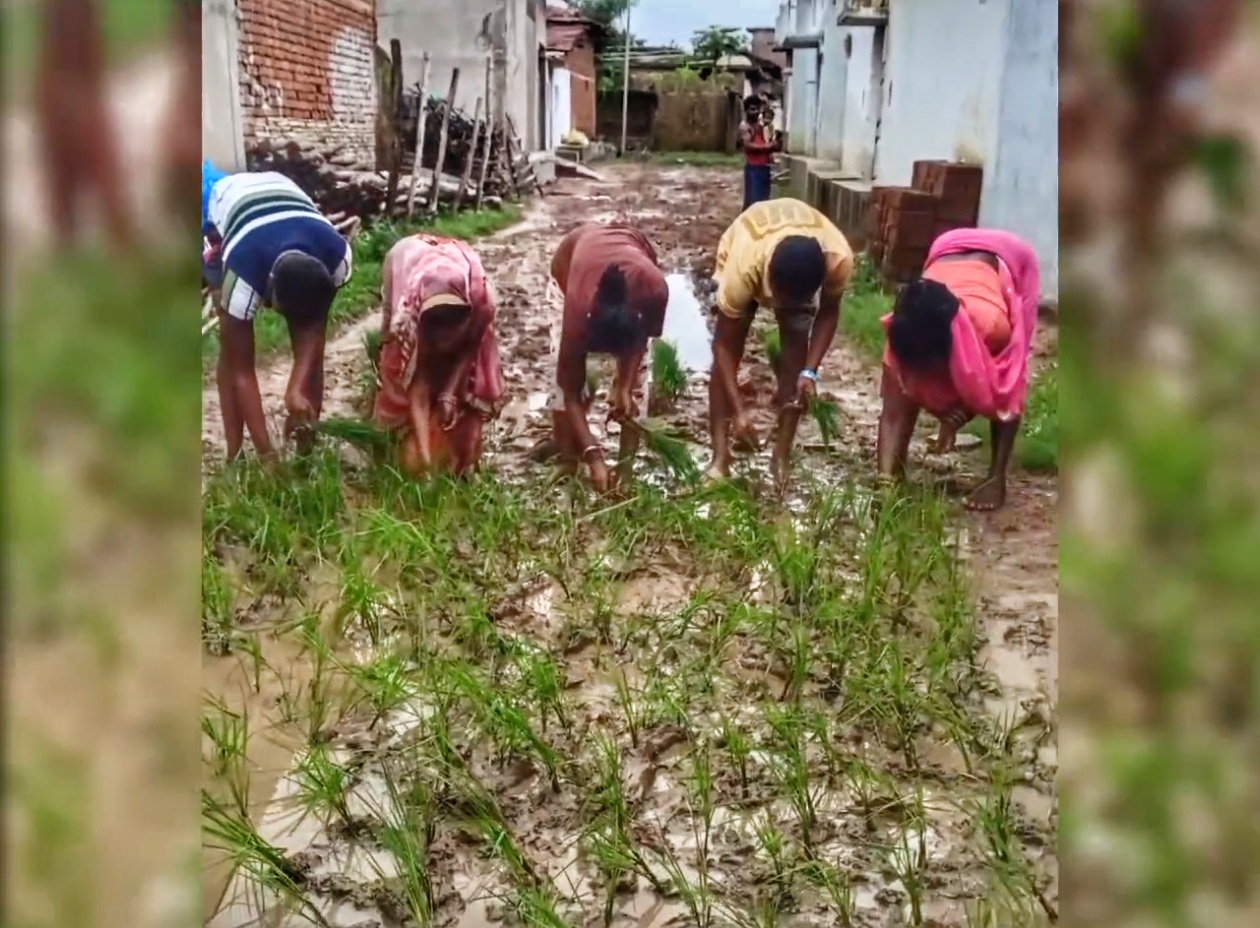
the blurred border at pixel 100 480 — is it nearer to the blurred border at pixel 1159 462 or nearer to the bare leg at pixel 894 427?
the bare leg at pixel 894 427

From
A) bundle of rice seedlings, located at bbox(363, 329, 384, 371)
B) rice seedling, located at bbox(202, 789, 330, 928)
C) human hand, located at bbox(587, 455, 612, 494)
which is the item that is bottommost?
rice seedling, located at bbox(202, 789, 330, 928)

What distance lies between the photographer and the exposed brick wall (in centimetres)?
105

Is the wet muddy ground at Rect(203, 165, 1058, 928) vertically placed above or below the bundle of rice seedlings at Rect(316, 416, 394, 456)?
below

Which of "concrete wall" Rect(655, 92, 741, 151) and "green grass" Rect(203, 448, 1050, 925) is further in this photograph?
"concrete wall" Rect(655, 92, 741, 151)

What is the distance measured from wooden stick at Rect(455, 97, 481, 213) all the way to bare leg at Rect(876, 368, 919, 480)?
417 millimetres

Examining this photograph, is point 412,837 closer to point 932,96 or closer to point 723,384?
point 723,384

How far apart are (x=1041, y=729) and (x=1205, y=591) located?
179mm

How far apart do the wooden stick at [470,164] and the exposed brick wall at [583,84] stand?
9 cm

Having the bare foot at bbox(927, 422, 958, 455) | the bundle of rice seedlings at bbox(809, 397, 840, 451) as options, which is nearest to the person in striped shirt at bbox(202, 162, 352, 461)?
the bundle of rice seedlings at bbox(809, 397, 840, 451)

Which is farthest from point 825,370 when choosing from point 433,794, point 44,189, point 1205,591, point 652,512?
point 44,189

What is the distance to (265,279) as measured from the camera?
1032 millimetres

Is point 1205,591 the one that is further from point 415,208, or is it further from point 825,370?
point 415,208

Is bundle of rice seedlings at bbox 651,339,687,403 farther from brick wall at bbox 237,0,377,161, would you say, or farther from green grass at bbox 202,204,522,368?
brick wall at bbox 237,0,377,161

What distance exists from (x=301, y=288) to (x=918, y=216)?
55cm
